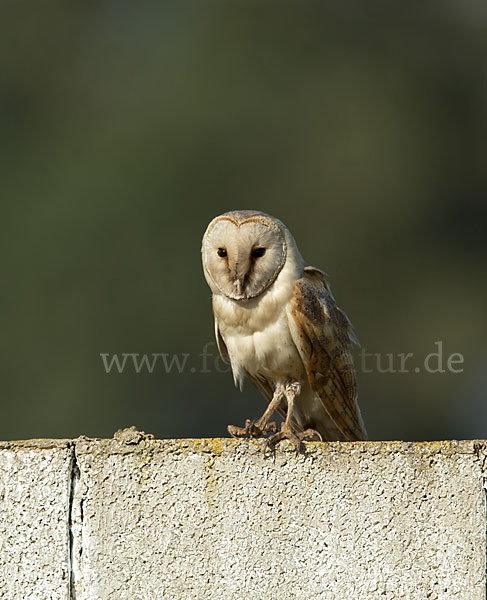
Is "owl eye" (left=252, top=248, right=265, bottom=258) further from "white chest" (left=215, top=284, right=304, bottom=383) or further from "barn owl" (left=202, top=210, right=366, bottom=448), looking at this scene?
"white chest" (left=215, top=284, right=304, bottom=383)

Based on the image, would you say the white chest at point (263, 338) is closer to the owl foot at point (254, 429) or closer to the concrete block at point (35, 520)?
the owl foot at point (254, 429)

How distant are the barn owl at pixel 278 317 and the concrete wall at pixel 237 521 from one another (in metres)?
1.85

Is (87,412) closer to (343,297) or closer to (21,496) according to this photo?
(343,297)

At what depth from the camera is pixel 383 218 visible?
17766 millimetres

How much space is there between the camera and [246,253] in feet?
17.6

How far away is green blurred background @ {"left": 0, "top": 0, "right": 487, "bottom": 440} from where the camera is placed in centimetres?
1576

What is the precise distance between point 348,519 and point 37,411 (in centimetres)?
1211

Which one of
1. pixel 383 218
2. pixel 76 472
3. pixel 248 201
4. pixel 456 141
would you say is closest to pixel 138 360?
pixel 248 201

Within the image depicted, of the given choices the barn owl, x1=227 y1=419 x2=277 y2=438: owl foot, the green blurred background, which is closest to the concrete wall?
x1=227 y1=419 x2=277 y2=438: owl foot

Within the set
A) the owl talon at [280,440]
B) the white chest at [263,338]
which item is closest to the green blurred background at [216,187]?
the white chest at [263,338]

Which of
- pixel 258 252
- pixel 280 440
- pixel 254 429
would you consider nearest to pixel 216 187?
pixel 258 252

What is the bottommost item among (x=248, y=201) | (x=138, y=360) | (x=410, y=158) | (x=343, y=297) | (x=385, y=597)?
(x=385, y=597)

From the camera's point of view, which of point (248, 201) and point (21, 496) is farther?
point (248, 201)

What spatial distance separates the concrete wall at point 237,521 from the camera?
3.37 m
